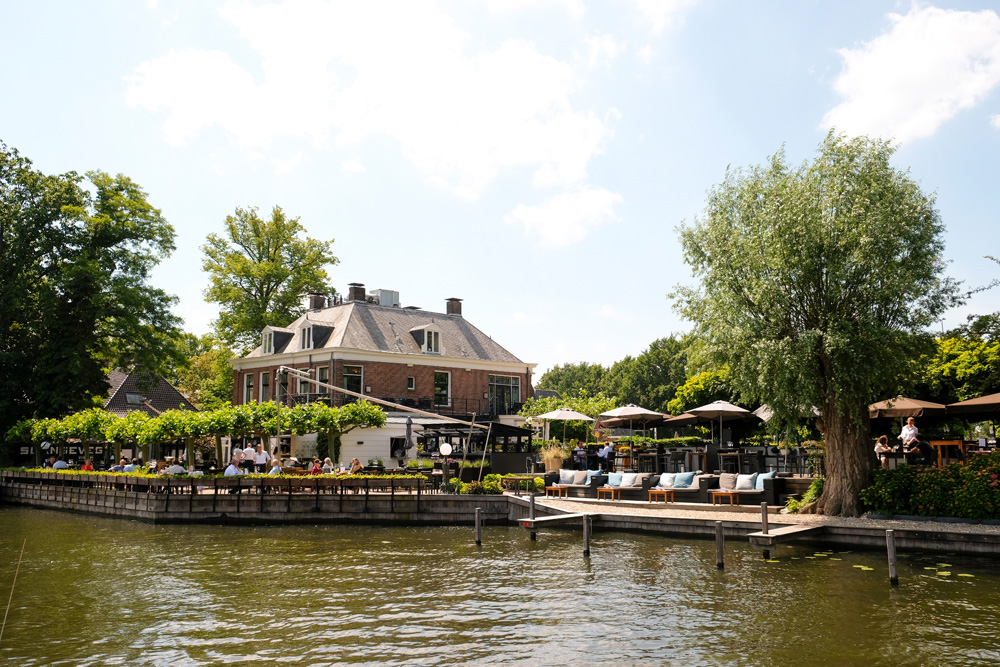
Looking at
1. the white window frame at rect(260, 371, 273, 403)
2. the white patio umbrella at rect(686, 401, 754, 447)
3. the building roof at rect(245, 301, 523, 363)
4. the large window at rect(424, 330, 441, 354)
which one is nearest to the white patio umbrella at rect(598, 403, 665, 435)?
the white patio umbrella at rect(686, 401, 754, 447)

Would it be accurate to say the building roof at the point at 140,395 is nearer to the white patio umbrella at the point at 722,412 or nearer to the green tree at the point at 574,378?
the white patio umbrella at the point at 722,412

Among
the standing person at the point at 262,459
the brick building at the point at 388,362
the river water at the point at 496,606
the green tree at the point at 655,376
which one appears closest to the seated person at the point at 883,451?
the river water at the point at 496,606

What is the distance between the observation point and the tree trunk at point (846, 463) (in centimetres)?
1703

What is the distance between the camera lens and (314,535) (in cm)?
2028

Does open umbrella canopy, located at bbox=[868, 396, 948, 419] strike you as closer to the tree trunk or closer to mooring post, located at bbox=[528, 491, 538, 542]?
the tree trunk

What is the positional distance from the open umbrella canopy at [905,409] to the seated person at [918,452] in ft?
3.20

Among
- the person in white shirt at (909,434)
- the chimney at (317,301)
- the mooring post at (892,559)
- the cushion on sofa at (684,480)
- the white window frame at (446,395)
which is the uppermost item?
the chimney at (317,301)

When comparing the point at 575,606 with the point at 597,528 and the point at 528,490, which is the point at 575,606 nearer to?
the point at 597,528

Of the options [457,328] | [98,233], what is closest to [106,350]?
[98,233]

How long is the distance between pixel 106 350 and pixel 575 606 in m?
34.0

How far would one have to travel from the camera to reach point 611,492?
2250 centimetres

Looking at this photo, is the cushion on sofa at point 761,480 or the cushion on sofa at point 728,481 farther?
the cushion on sofa at point 728,481

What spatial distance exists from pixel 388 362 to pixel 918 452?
25.6 m

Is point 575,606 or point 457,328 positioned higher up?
point 457,328
